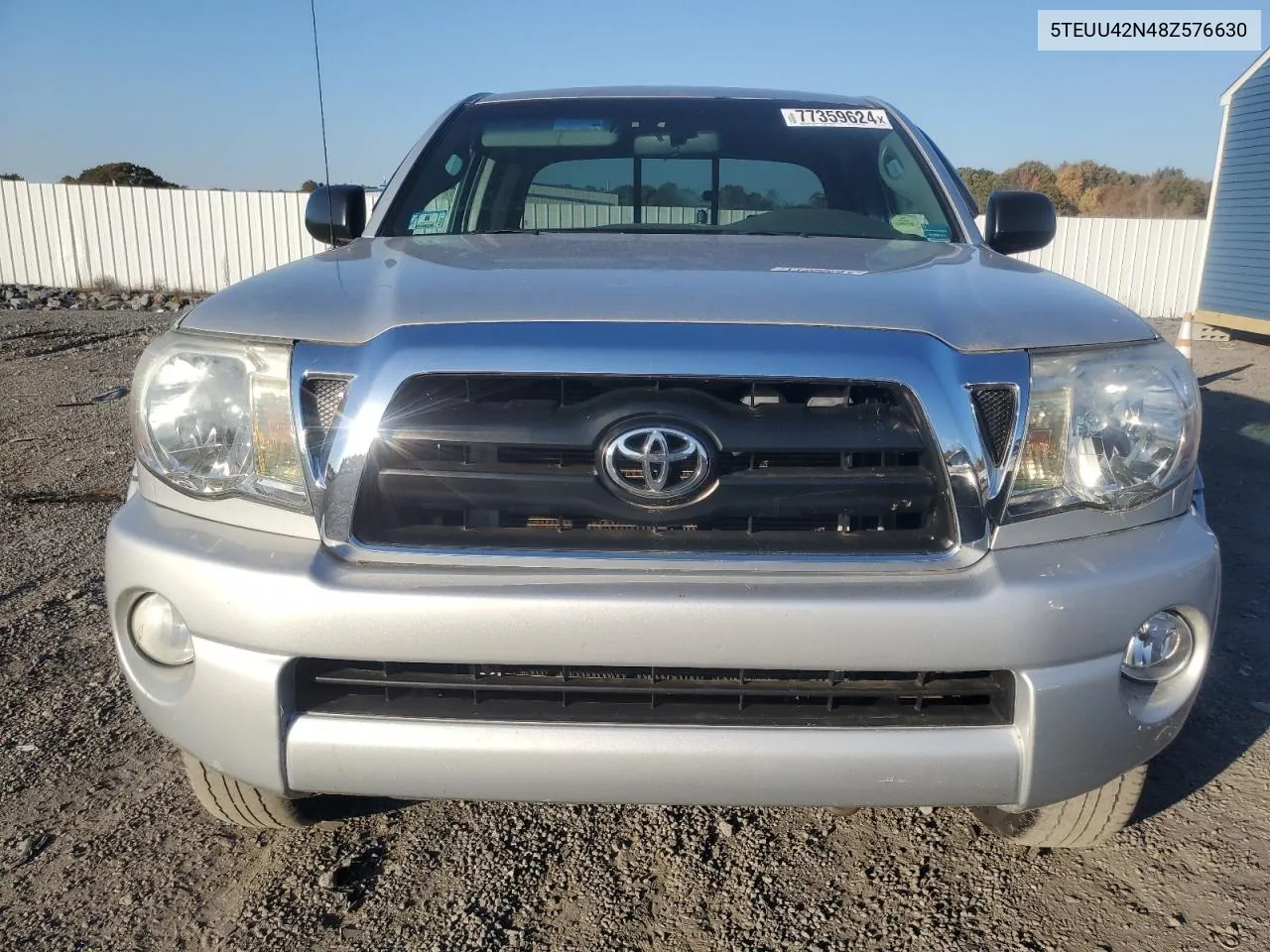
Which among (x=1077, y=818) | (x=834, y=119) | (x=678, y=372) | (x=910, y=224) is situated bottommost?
(x=1077, y=818)

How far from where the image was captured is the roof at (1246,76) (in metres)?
12.8

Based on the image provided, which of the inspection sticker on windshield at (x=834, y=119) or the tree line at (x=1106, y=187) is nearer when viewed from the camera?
the inspection sticker on windshield at (x=834, y=119)

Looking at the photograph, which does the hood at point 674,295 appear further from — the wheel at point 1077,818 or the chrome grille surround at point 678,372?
the wheel at point 1077,818

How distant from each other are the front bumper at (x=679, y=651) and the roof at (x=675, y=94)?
84.7 inches

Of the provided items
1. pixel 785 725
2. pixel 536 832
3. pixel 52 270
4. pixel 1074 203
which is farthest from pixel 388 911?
pixel 1074 203

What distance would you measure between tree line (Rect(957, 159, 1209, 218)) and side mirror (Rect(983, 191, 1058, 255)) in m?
40.3

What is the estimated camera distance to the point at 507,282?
6.15 feet

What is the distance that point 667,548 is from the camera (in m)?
1.66

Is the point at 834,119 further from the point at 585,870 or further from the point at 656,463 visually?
the point at 585,870

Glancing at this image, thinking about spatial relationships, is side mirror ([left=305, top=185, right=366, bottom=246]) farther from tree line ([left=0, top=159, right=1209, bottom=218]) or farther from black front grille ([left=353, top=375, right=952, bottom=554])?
tree line ([left=0, top=159, right=1209, bottom=218])

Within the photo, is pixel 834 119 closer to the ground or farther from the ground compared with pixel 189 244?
farther from the ground

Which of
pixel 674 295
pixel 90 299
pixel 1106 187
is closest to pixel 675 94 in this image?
pixel 674 295

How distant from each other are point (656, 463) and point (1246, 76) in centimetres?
1545

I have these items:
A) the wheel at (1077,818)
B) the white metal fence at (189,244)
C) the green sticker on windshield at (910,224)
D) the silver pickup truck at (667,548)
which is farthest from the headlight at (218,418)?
the white metal fence at (189,244)
